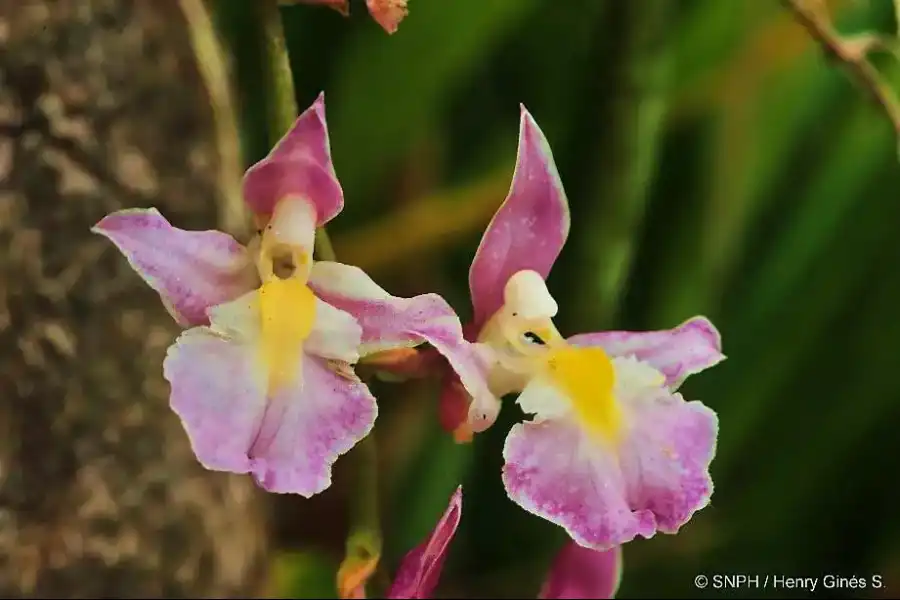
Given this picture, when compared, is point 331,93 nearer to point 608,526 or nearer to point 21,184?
point 21,184

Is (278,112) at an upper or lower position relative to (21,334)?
upper

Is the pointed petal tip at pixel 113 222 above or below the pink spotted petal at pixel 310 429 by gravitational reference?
above

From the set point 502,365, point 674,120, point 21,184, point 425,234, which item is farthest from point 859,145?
point 21,184

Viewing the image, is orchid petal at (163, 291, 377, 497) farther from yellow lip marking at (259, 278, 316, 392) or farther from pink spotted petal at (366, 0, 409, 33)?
pink spotted petal at (366, 0, 409, 33)

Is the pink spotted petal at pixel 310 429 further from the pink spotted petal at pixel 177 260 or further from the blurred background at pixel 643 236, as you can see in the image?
the blurred background at pixel 643 236

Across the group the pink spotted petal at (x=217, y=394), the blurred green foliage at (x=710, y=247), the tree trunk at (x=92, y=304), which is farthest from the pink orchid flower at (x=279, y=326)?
the blurred green foliage at (x=710, y=247)

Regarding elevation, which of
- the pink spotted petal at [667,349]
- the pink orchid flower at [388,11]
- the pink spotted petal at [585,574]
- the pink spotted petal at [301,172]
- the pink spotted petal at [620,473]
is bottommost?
the pink spotted petal at [585,574]


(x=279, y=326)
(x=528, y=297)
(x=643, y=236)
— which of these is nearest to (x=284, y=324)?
(x=279, y=326)
